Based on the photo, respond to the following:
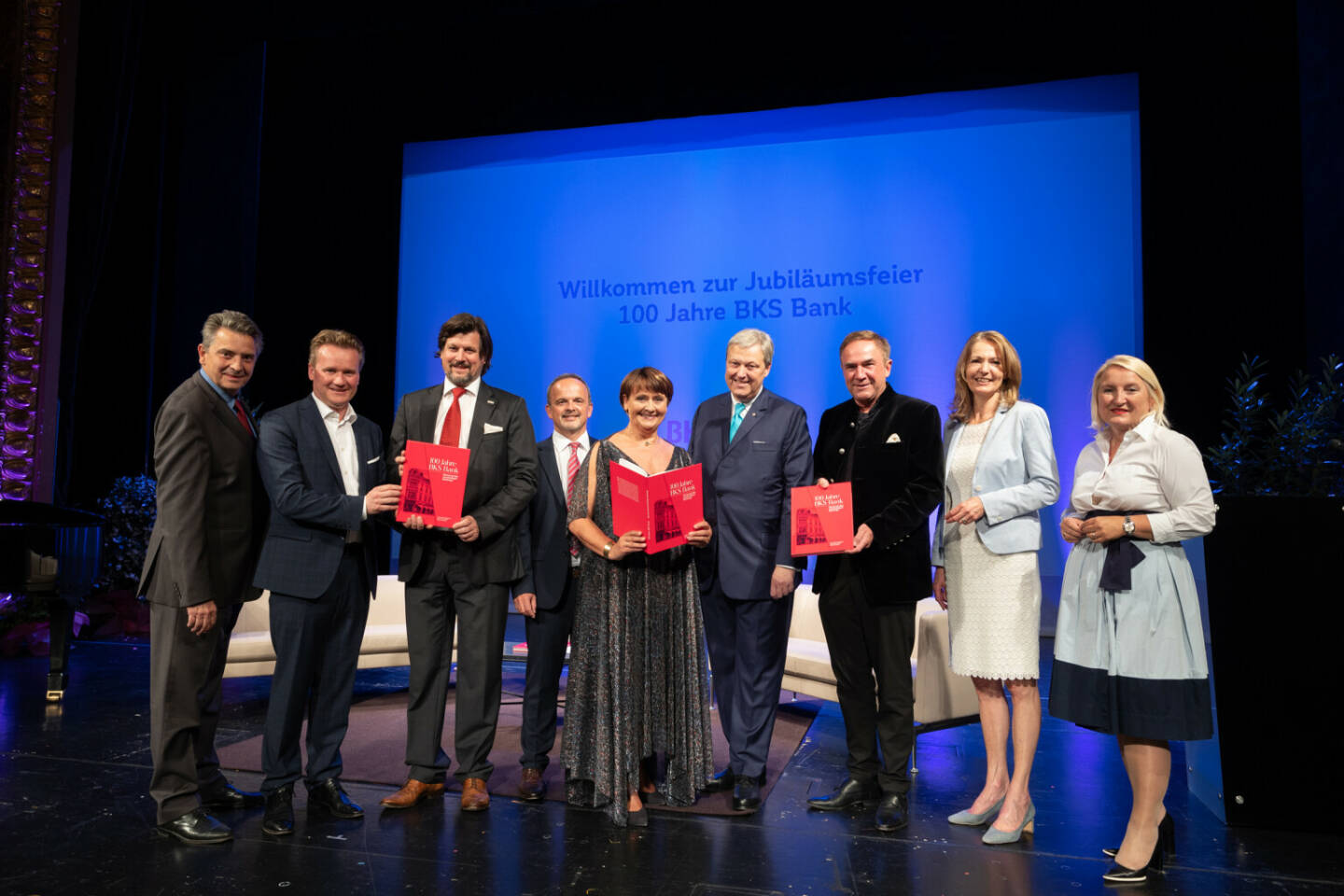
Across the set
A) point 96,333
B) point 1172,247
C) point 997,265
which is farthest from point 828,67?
point 96,333

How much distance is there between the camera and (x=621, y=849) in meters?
2.63

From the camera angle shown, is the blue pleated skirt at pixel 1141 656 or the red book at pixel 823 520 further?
the red book at pixel 823 520

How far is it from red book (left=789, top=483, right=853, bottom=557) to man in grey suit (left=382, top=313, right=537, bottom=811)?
918mm

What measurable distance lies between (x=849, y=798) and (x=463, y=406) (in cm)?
189

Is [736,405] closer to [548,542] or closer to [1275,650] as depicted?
[548,542]

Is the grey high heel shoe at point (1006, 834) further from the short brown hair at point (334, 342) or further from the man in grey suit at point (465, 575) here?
the short brown hair at point (334, 342)

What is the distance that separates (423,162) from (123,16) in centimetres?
262

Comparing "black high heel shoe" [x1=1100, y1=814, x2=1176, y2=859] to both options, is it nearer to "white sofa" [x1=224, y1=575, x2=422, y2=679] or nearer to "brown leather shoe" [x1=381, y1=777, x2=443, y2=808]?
"brown leather shoe" [x1=381, y1=777, x2=443, y2=808]

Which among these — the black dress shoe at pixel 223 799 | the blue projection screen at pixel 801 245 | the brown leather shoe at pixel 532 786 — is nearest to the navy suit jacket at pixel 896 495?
the brown leather shoe at pixel 532 786

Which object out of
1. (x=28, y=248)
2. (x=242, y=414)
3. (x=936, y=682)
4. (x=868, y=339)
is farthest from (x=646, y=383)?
(x=28, y=248)

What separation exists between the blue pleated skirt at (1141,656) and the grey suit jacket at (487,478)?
69.8 inches

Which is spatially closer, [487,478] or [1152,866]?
[1152,866]

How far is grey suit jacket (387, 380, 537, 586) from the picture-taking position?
3.02 meters

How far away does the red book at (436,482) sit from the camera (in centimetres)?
287
